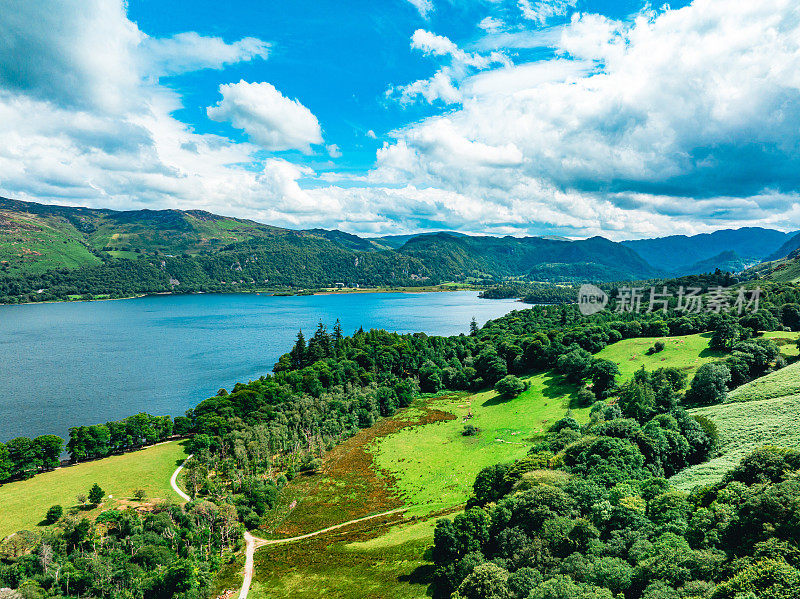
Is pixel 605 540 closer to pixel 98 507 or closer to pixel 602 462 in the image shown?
pixel 602 462

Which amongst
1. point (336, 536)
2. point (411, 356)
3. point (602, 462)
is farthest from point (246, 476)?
point (411, 356)

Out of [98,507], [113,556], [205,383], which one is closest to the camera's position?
[113,556]

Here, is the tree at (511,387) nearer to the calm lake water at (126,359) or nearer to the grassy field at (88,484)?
the grassy field at (88,484)

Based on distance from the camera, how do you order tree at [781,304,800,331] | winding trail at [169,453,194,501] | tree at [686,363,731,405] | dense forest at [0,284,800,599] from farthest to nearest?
tree at [781,304,800,331]
tree at [686,363,731,405]
winding trail at [169,453,194,501]
dense forest at [0,284,800,599]

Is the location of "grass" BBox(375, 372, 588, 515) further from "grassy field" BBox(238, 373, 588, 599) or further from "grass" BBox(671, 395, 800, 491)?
"grass" BBox(671, 395, 800, 491)

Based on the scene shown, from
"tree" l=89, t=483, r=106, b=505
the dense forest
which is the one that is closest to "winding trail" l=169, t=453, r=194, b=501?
the dense forest

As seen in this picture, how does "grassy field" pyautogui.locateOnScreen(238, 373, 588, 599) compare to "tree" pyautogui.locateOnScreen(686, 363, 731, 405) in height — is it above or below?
below
